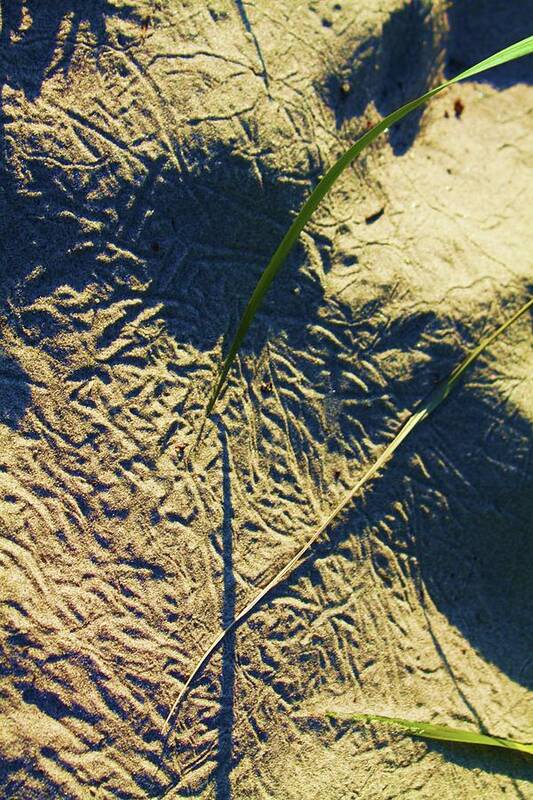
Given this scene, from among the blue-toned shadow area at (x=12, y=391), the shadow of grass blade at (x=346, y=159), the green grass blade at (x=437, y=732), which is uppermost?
the shadow of grass blade at (x=346, y=159)

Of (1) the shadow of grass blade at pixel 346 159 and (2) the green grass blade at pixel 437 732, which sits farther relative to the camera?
(2) the green grass blade at pixel 437 732

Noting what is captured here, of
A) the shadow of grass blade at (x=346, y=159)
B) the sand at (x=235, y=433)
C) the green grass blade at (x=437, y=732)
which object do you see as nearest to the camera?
A: the shadow of grass blade at (x=346, y=159)

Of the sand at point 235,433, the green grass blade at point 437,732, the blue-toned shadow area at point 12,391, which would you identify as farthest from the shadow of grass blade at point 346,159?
the green grass blade at point 437,732

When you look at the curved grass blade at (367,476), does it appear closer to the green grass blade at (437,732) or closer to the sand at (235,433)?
the sand at (235,433)

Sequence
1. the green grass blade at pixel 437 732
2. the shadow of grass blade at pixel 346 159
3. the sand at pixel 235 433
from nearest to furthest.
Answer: the shadow of grass blade at pixel 346 159, the sand at pixel 235 433, the green grass blade at pixel 437 732

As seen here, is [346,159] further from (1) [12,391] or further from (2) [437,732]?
(2) [437,732]

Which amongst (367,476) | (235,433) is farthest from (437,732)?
(235,433)

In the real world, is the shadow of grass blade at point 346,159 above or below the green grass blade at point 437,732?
above
